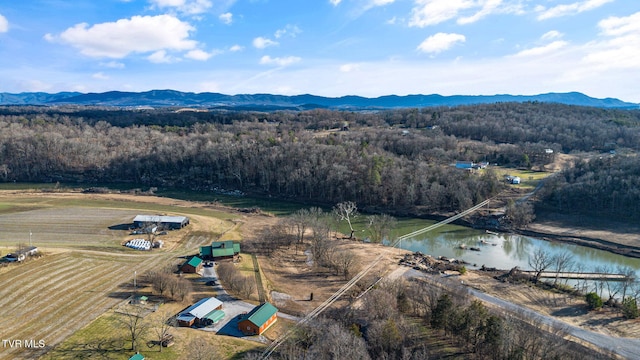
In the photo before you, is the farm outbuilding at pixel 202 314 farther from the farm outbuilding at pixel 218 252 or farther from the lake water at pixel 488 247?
the lake water at pixel 488 247

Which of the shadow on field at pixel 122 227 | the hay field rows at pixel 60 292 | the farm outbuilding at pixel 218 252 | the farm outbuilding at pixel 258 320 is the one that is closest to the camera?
the farm outbuilding at pixel 258 320

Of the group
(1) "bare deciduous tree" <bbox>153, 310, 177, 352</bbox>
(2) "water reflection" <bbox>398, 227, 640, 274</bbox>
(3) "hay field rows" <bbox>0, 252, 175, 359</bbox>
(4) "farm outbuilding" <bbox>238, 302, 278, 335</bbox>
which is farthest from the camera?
(2) "water reflection" <bbox>398, 227, 640, 274</bbox>

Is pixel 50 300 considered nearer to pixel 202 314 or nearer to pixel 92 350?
pixel 92 350

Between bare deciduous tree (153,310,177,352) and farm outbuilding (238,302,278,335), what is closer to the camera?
bare deciduous tree (153,310,177,352)

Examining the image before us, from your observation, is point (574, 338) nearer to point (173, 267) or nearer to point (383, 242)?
point (383, 242)

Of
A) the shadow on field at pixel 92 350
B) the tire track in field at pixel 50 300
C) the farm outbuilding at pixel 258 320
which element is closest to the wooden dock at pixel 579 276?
the farm outbuilding at pixel 258 320

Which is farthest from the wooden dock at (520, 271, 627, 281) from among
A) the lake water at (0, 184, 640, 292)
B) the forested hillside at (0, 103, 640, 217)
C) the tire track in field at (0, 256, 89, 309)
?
the tire track in field at (0, 256, 89, 309)
